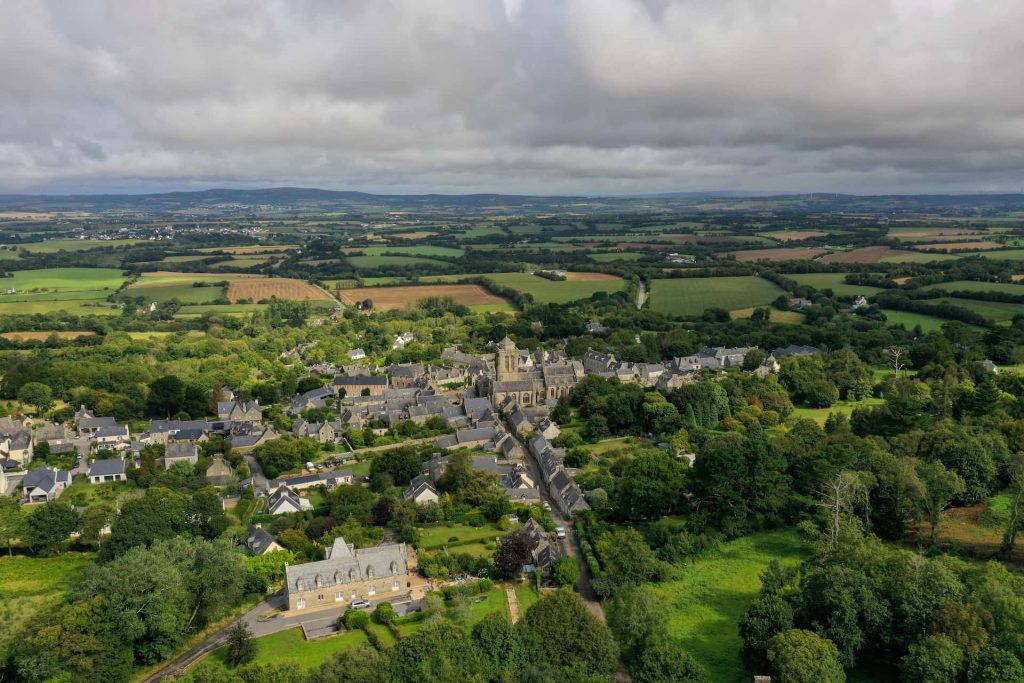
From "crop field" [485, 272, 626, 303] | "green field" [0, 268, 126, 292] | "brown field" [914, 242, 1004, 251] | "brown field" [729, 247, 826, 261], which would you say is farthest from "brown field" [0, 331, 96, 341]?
"brown field" [914, 242, 1004, 251]

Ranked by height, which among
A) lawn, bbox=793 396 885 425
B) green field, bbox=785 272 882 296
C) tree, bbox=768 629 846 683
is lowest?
lawn, bbox=793 396 885 425

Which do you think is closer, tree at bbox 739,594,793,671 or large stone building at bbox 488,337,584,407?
tree at bbox 739,594,793,671

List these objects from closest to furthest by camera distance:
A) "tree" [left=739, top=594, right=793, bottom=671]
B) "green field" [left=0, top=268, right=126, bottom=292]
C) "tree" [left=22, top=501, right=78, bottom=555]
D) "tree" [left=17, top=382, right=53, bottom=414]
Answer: "tree" [left=739, top=594, right=793, bottom=671], "tree" [left=22, top=501, right=78, bottom=555], "tree" [left=17, top=382, right=53, bottom=414], "green field" [left=0, top=268, right=126, bottom=292]

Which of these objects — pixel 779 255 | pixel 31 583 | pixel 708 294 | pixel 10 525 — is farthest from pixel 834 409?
pixel 779 255

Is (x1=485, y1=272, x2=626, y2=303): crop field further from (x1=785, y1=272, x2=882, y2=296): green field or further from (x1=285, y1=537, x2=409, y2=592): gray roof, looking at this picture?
(x1=285, y1=537, x2=409, y2=592): gray roof

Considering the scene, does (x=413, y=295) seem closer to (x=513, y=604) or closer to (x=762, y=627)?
(x=513, y=604)
